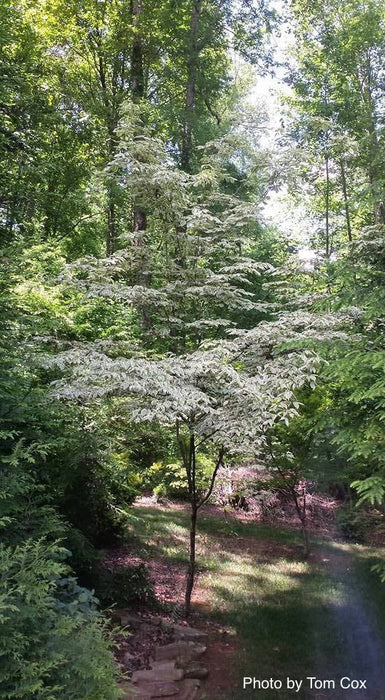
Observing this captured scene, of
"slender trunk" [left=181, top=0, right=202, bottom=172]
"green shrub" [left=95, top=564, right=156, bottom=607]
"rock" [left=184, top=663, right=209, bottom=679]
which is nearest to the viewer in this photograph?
"rock" [left=184, top=663, right=209, bottom=679]

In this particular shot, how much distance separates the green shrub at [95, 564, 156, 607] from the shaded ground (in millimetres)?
436

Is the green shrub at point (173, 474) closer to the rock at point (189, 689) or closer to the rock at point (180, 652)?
the rock at point (180, 652)

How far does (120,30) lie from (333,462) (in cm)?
1086

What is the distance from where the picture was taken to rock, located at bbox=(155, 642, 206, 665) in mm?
4918

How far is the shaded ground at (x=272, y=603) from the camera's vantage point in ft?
15.9

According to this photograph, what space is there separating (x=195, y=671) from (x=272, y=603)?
2258 mm

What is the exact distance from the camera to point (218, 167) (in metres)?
7.48

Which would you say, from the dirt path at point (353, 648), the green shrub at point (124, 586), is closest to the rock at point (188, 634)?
the green shrub at point (124, 586)

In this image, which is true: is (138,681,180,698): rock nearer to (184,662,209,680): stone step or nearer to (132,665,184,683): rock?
(132,665,184,683): rock

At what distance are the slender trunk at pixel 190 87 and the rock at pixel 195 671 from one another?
8602mm

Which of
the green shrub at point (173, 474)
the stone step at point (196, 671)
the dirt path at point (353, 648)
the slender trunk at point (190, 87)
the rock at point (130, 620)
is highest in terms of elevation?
the slender trunk at point (190, 87)

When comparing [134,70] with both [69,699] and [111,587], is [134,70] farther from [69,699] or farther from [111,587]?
[69,699]

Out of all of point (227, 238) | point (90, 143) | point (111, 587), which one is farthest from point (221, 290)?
point (90, 143)

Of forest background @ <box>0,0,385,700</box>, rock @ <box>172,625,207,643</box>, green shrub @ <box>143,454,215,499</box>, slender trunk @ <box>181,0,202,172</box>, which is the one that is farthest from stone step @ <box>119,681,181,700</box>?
slender trunk @ <box>181,0,202,172</box>
